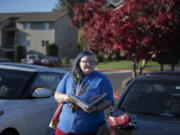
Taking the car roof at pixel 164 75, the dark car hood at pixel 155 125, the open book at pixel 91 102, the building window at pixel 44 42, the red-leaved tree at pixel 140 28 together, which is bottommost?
the dark car hood at pixel 155 125

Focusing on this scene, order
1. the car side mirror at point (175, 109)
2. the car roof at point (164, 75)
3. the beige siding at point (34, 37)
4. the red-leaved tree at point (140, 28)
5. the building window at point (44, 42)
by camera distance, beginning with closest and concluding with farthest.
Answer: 1. the car side mirror at point (175, 109)
2. the car roof at point (164, 75)
3. the red-leaved tree at point (140, 28)
4. the beige siding at point (34, 37)
5. the building window at point (44, 42)

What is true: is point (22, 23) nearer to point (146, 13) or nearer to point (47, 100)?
point (146, 13)

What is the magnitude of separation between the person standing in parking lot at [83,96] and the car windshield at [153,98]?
74cm

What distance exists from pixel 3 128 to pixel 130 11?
7.10 metres

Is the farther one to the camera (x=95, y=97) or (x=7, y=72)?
(x=7, y=72)

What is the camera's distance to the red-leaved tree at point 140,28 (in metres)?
9.09

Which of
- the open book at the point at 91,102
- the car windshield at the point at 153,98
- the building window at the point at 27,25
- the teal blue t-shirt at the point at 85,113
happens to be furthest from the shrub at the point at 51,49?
the open book at the point at 91,102

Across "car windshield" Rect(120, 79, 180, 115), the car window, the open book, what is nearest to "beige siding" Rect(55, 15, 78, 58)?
the car window

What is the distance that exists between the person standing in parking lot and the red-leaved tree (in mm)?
6199

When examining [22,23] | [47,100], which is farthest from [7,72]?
[22,23]

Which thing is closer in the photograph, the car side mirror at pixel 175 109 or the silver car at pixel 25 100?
the car side mirror at pixel 175 109

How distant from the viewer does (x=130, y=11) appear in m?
9.39

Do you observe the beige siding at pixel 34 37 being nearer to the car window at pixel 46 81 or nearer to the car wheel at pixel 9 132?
the car window at pixel 46 81

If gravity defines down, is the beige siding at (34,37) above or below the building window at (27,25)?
below
